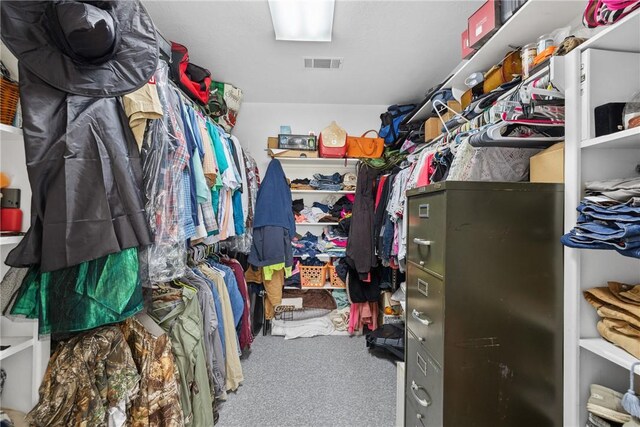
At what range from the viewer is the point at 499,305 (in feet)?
2.87

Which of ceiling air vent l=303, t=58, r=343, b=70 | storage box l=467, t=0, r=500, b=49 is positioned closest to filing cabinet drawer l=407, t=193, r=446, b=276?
storage box l=467, t=0, r=500, b=49

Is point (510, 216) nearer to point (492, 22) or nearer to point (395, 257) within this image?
point (492, 22)

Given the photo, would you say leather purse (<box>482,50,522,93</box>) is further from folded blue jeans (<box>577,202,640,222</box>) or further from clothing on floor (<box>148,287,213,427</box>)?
clothing on floor (<box>148,287,213,427</box>)

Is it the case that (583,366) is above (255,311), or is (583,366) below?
above

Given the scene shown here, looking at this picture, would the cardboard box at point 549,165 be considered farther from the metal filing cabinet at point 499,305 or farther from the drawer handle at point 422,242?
the drawer handle at point 422,242

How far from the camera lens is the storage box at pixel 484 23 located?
124 centimetres

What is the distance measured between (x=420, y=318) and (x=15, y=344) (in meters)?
1.37

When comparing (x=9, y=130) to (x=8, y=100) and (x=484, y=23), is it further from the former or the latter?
(x=484, y=23)

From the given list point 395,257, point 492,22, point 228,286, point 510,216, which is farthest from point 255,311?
point 492,22

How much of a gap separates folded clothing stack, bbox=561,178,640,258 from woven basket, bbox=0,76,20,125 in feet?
5.61

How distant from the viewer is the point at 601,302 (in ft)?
2.64

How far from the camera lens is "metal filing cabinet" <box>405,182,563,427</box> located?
0.87m

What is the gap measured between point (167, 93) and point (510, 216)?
1481 mm

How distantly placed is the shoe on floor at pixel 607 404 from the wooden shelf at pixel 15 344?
1721mm
